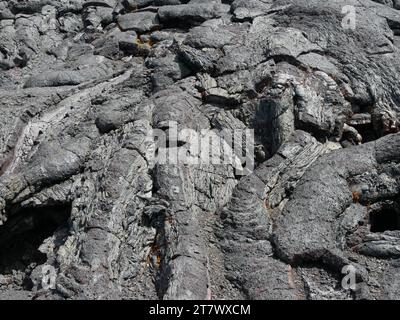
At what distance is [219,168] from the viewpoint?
1491 centimetres

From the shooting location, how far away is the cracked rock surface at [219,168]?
12539mm

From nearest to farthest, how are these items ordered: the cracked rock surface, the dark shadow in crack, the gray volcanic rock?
the cracked rock surface
the dark shadow in crack
the gray volcanic rock

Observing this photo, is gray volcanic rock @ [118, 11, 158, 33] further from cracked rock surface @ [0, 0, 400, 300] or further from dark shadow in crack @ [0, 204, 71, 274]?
dark shadow in crack @ [0, 204, 71, 274]

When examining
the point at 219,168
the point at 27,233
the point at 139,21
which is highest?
the point at 139,21

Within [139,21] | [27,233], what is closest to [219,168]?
[27,233]

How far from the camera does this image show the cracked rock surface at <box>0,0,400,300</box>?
12.5 metres

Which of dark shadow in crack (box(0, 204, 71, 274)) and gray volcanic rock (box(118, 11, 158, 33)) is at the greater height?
gray volcanic rock (box(118, 11, 158, 33))

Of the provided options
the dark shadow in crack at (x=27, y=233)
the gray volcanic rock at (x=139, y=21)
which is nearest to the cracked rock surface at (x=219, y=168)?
the dark shadow in crack at (x=27, y=233)

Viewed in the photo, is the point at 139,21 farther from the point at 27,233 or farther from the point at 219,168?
the point at 27,233

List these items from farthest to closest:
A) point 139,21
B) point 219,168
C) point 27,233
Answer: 1. point 139,21
2. point 27,233
3. point 219,168

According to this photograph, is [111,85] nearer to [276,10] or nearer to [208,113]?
[208,113]

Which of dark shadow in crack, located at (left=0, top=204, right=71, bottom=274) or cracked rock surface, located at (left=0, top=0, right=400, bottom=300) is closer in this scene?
cracked rock surface, located at (left=0, top=0, right=400, bottom=300)

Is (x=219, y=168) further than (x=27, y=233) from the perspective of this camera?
No

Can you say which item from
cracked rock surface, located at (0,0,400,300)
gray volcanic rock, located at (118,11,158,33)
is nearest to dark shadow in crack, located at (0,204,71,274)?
cracked rock surface, located at (0,0,400,300)
